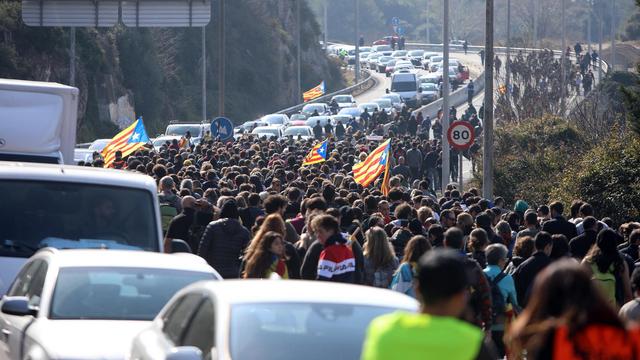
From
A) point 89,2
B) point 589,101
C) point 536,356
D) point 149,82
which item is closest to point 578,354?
point 536,356

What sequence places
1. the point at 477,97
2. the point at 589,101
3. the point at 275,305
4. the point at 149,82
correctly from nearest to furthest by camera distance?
the point at 275,305 < the point at 589,101 < the point at 149,82 < the point at 477,97

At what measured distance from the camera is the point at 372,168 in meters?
26.1

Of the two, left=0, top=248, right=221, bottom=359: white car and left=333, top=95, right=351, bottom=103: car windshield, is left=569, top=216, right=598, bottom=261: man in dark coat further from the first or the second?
left=333, top=95, right=351, bottom=103: car windshield

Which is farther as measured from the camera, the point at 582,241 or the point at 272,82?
the point at 272,82

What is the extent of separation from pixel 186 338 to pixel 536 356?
2600mm

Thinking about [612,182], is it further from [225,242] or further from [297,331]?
[297,331]

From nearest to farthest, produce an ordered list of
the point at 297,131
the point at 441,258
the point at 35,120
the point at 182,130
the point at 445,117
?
the point at 441,258
the point at 35,120
the point at 445,117
the point at 182,130
the point at 297,131

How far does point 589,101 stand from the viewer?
5141 cm

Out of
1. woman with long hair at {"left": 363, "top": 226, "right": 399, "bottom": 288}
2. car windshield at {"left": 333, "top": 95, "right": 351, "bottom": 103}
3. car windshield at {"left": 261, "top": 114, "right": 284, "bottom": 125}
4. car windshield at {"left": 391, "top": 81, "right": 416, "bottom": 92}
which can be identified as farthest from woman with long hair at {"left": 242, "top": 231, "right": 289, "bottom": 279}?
car windshield at {"left": 391, "top": 81, "right": 416, "bottom": 92}

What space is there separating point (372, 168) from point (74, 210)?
14.4 meters

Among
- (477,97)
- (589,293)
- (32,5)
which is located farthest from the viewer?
(477,97)

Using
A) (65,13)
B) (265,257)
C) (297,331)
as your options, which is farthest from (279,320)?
(65,13)

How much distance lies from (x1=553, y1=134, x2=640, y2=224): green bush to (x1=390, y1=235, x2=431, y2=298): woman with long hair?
12190mm

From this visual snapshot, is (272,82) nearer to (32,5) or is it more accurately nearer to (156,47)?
(156,47)
